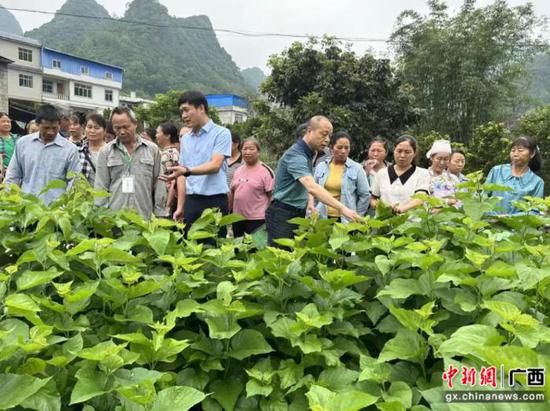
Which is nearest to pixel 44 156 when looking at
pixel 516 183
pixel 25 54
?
pixel 516 183

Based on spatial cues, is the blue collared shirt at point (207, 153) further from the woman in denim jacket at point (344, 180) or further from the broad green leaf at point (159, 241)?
the broad green leaf at point (159, 241)

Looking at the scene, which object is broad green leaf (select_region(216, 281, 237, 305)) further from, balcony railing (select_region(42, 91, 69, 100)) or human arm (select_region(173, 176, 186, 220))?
balcony railing (select_region(42, 91, 69, 100))

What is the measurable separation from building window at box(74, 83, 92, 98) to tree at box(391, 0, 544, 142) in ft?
101

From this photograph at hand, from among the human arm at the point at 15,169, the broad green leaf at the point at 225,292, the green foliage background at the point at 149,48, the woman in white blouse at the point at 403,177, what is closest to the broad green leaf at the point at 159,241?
the broad green leaf at the point at 225,292

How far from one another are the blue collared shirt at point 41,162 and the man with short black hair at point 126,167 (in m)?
0.33

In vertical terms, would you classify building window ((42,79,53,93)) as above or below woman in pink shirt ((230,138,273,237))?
above

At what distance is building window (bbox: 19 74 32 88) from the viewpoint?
3547 cm

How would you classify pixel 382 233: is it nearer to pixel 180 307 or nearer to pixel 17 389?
pixel 180 307

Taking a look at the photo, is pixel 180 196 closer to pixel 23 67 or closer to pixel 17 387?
pixel 17 387

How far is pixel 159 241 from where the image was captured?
1.71 meters

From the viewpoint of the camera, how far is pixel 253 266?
5.31ft

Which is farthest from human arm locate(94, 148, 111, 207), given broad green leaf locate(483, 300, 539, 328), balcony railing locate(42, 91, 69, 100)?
balcony railing locate(42, 91, 69, 100)

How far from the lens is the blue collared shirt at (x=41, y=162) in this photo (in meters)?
3.77

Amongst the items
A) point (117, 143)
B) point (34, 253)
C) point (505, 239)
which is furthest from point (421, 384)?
point (117, 143)
